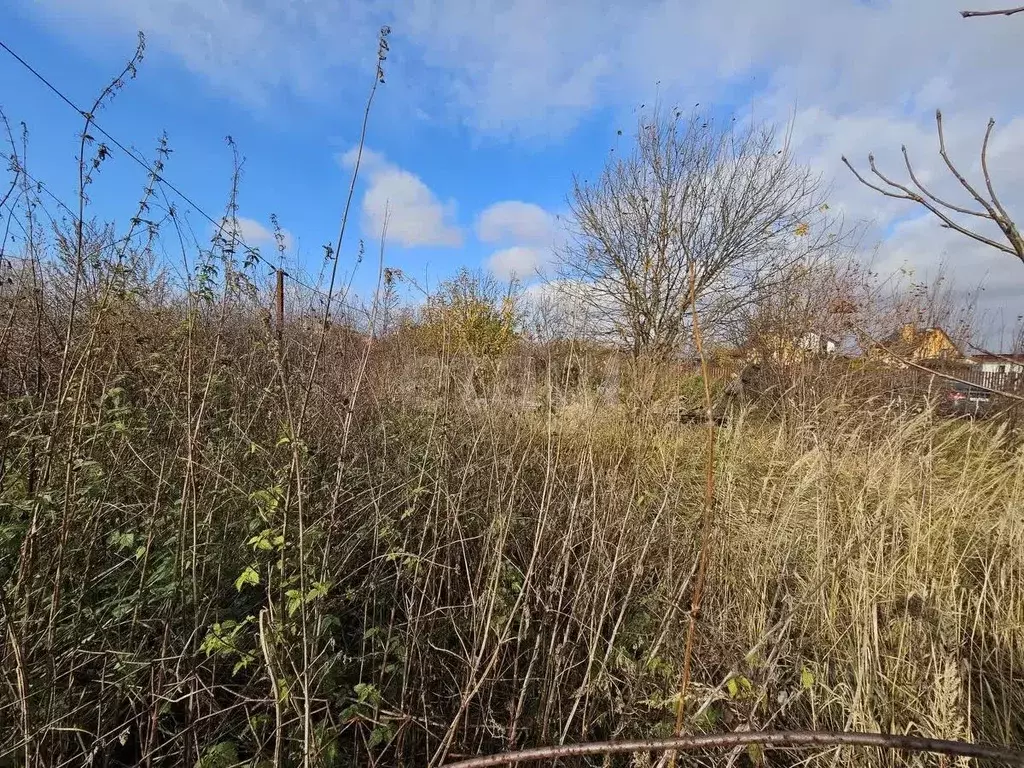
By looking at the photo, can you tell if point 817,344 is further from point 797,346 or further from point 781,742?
point 781,742

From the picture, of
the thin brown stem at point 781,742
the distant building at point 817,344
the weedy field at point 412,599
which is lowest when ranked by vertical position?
the weedy field at point 412,599

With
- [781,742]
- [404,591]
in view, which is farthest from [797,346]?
[781,742]

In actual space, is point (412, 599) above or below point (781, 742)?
below

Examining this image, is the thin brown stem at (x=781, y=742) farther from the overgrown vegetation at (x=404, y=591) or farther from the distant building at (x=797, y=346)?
the distant building at (x=797, y=346)

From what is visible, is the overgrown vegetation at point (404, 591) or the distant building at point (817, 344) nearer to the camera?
the overgrown vegetation at point (404, 591)

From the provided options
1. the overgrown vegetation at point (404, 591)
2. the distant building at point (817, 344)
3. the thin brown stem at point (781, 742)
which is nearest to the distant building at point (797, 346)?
the distant building at point (817, 344)

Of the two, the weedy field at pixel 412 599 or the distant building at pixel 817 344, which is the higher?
the distant building at pixel 817 344

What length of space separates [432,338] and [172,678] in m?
3.34

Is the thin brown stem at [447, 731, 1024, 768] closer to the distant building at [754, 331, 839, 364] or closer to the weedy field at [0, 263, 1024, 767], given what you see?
the weedy field at [0, 263, 1024, 767]

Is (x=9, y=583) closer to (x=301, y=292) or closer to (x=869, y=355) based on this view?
(x=301, y=292)

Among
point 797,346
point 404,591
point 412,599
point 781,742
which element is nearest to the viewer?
point 781,742

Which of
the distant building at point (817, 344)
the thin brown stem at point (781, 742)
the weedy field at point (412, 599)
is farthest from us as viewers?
the distant building at point (817, 344)

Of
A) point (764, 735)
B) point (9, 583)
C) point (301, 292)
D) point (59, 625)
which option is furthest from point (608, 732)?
point (301, 292)

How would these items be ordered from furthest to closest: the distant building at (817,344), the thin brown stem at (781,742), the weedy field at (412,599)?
1. the distant building at (817,344)
2. the weedy field at (412,599)
3. the thin brown stem at (781,742)
